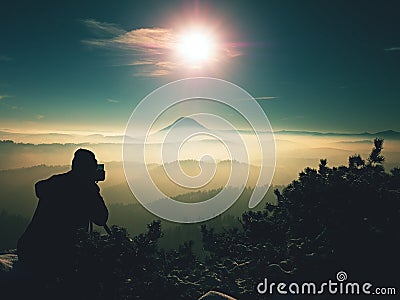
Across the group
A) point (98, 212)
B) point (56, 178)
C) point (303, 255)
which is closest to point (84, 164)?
point (56, 178)

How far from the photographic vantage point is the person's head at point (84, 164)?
1723 centimetres

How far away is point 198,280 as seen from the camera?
13.5 m

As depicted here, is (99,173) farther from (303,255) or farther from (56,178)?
(303,255)

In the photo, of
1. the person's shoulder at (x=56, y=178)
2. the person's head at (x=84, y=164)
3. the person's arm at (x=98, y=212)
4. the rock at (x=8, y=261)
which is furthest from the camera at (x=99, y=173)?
the rock at (x=8, y=261)

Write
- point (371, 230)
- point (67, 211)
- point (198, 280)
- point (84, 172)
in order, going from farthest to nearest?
point (84, 172), point (67, 211), point (198, 280), point (371, 230)

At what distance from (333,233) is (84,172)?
12160mm

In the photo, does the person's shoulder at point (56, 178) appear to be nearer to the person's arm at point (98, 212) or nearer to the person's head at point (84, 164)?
the person's head at point (84, 164)

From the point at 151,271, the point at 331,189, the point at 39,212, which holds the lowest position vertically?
the point at 151,271

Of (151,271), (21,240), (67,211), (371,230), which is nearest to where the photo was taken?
(371,230)

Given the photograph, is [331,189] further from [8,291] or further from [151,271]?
[8,291]

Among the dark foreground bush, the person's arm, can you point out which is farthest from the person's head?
the dark foreground bush

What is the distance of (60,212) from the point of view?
52.5ft

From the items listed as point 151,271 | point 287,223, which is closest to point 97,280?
point 151,271

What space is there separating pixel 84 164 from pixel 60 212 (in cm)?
266
